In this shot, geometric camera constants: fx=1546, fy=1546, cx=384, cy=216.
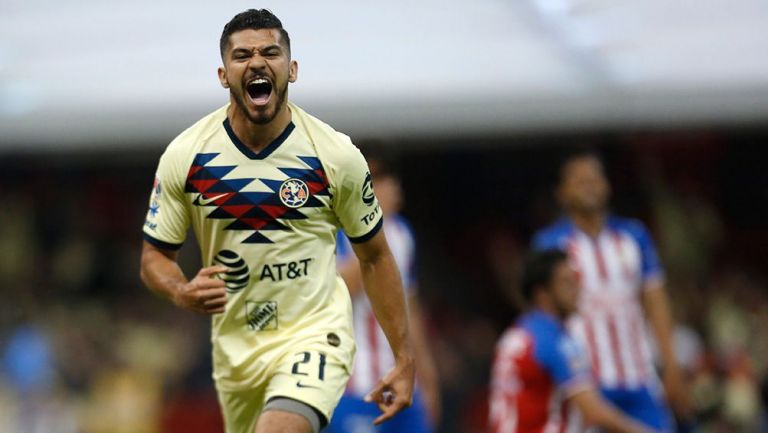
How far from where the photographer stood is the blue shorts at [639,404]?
9328mm

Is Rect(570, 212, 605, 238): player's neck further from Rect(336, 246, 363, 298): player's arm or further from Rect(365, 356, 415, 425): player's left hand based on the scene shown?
Rect(365, 356, 415, 425): player's left hand

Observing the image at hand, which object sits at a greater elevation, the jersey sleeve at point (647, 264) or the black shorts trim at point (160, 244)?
the black shorts trim at point (160, 244)

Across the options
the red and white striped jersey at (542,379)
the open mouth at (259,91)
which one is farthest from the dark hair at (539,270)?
→ the open mouth at (259,91)

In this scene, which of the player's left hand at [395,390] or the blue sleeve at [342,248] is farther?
the blue sleeve at [342,248]

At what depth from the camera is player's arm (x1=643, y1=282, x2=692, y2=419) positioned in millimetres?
9516

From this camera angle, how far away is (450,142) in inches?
588

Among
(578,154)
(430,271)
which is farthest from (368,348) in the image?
(430,271)

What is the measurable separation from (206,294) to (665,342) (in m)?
4.86

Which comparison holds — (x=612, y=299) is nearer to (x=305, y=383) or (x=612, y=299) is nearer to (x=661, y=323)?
(x=661, y=323)

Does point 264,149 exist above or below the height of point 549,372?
above

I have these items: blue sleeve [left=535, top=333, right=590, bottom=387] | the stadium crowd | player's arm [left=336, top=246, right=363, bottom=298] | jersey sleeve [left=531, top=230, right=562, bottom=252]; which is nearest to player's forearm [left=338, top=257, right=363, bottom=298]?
player's arm [left=336, top=246, right=363, bottom=298]

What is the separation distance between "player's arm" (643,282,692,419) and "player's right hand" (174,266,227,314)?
15.6 ft

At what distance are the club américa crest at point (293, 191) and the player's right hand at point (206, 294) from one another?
0.43 meters

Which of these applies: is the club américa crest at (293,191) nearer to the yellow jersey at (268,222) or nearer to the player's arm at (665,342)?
the yellow jersey at (268,222)
